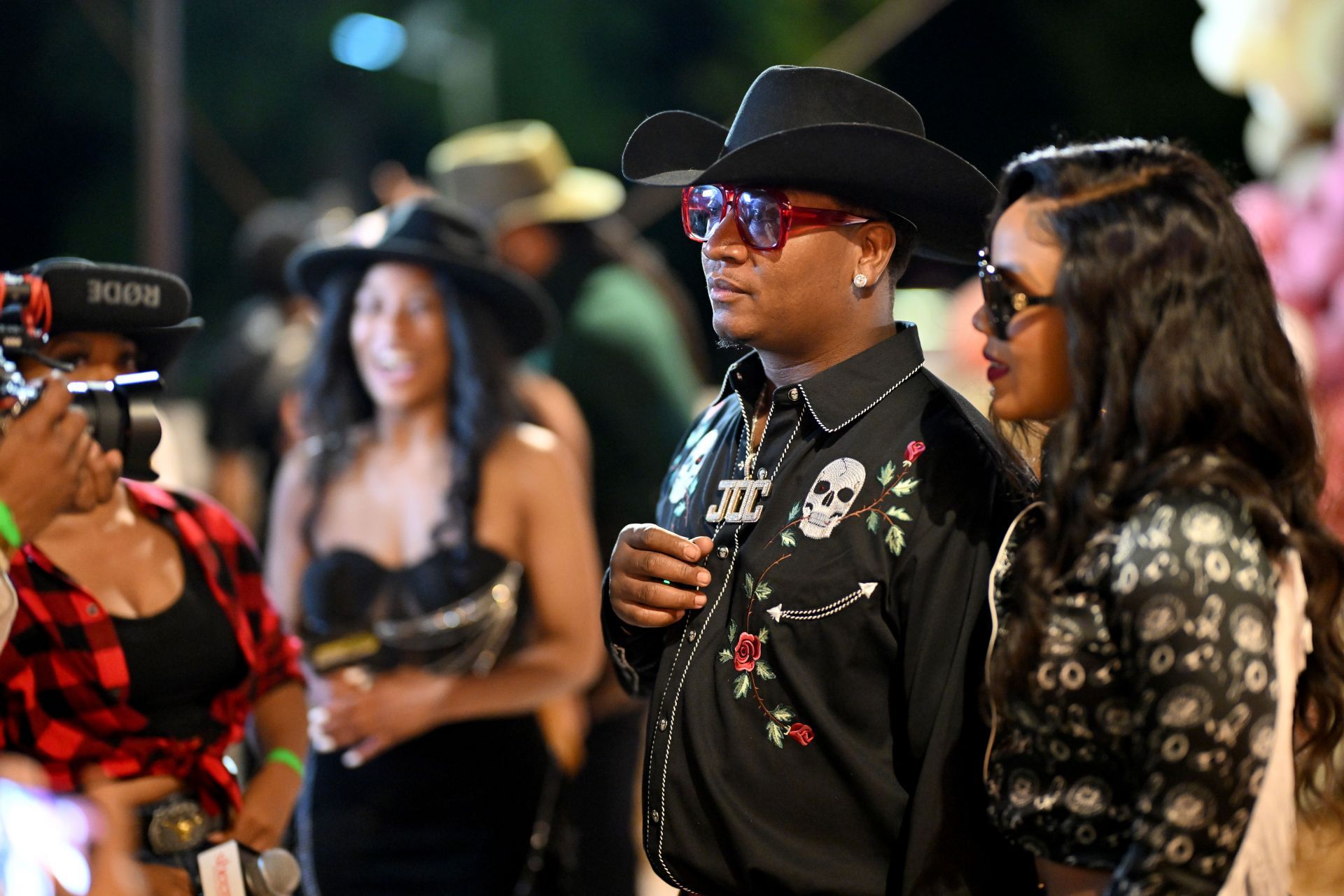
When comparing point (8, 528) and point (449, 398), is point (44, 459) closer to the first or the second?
point (8, 528)

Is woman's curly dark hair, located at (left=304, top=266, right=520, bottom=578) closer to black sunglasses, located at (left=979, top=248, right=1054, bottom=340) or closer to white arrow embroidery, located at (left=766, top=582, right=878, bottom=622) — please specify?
white arrow embroidery, located at (left=766, top=582, right=878, bottom=622)

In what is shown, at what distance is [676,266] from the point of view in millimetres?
13180

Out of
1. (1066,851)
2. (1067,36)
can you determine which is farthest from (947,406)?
(1067,36)

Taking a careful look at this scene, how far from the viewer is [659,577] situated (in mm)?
2096

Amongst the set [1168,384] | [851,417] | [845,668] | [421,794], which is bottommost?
[421,794]

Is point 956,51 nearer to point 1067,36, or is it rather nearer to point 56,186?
point 1067,36

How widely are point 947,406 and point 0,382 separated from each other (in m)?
1.51

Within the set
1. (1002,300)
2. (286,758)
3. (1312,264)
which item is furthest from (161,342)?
(1312,264)

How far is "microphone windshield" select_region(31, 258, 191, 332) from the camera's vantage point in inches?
90.0

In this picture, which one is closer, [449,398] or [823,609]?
[823,609]

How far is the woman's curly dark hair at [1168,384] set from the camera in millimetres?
1643

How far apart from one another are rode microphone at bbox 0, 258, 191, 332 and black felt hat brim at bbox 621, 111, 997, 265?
2.85 ft

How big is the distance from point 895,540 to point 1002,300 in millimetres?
381

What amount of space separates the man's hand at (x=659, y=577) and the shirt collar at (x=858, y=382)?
27 centimetres
